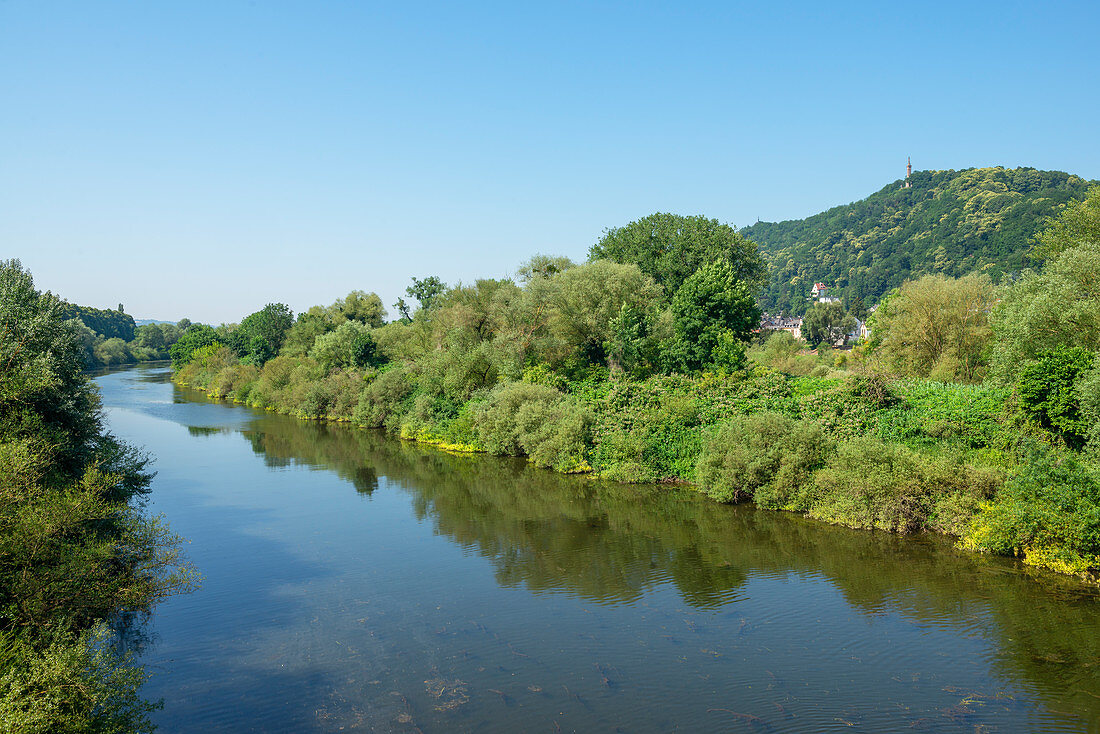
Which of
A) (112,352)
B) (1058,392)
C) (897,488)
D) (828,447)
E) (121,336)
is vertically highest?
(121,336)

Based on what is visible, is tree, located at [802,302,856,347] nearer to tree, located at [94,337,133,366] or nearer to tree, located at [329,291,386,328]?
tree, located at [329,291,386,328]

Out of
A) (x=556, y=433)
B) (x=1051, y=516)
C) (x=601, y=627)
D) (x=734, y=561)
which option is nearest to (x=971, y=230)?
(x=556, y=433)

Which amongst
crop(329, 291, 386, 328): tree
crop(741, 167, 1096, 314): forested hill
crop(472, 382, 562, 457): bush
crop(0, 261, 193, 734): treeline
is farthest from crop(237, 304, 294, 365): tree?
crop(741, 167, 1096, 314): forested hill

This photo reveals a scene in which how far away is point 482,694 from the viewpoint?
15477 millimetres

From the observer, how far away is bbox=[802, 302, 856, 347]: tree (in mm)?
112125

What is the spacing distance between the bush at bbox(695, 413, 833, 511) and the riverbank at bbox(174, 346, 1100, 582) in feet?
0.21

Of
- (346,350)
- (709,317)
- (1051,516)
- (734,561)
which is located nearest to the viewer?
(1051,516)

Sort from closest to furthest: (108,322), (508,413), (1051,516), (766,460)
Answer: (1051,516)
(766,460)
(508,413)
(108,322)

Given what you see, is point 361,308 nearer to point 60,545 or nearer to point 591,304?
point 591,304

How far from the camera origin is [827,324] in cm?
11281

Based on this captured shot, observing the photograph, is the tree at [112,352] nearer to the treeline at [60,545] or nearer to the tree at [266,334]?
the tree at [266,334]

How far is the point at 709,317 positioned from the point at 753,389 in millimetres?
10027

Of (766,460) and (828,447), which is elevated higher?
(828,447)

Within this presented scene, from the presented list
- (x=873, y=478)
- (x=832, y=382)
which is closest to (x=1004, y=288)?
(x=832, y=382)
